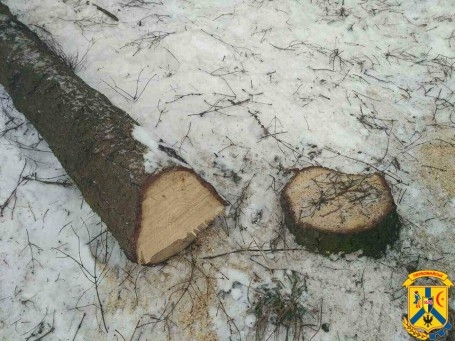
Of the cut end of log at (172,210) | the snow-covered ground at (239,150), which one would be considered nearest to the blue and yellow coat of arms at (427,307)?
the snow-covered ground at (239,150)

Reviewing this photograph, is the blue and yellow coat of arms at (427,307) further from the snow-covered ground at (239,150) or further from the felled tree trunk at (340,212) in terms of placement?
the felled tree trunk at (340,212)

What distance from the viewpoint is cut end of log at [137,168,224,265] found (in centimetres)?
218

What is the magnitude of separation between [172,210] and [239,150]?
94cm

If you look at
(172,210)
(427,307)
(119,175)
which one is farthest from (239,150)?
(427,307)

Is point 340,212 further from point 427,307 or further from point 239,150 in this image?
point 239,150

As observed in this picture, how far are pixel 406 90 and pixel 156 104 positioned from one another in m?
2.18

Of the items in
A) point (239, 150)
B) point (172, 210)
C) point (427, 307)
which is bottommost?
point (427, 307)

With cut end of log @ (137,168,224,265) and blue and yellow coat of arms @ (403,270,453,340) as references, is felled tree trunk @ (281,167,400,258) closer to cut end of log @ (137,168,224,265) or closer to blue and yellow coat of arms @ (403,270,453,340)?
blue and yellow coat of arms @ (403,270,453,340)

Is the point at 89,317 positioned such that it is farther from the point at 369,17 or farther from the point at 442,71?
the point at 369,17

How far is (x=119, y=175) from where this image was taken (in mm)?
2227

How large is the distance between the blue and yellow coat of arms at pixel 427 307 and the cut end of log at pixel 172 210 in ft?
4.08

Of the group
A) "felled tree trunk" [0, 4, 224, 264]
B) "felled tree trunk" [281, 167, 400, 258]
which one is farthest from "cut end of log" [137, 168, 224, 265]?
"felled tree trunk" [281, 167, 400, 258]

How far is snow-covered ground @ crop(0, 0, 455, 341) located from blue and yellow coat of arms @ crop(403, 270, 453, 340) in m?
0.07

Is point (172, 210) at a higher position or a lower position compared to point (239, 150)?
higher
